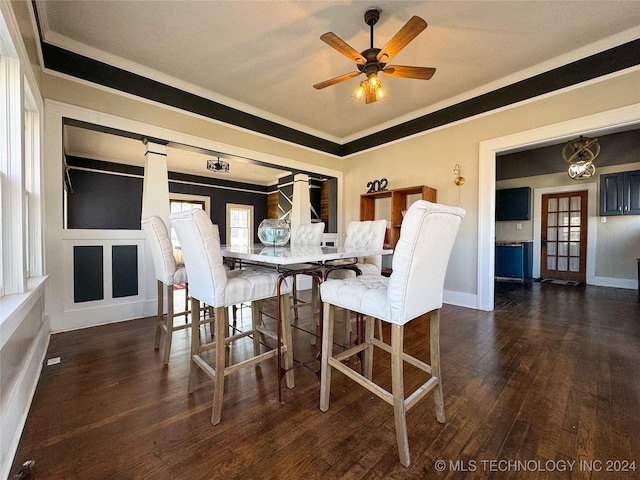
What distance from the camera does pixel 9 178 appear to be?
144cm

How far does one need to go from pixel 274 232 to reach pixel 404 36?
5.75 ft

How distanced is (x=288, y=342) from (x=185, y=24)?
2698 mm

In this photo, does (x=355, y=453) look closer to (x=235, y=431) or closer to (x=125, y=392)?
(x=235, y=431)

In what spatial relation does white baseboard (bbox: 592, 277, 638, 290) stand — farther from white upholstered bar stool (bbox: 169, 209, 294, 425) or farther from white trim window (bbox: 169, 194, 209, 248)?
white trim window (bbox: 169, 194, 209, 248)

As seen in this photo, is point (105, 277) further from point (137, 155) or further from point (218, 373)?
point (137, 155)

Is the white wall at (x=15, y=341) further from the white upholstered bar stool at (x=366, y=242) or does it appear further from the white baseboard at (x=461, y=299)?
the white baseboard at (x=461, y=299)

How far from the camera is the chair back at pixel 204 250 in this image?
4.39 feet

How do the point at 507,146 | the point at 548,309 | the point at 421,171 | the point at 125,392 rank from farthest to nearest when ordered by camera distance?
the point at 421,171
the point at 548,309
the point at 507,146
the point at 125,392

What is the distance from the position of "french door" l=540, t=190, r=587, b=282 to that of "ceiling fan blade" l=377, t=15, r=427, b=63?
216 inches

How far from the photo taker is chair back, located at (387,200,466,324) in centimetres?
111

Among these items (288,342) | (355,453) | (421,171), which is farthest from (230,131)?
(355,453)

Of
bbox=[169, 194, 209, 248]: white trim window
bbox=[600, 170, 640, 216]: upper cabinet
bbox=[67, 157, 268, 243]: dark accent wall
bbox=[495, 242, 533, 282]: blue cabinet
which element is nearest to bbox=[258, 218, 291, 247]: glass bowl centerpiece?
bbox=[169, 194, 209, 248]: white trim window

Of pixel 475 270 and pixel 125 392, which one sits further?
pixel 475 270

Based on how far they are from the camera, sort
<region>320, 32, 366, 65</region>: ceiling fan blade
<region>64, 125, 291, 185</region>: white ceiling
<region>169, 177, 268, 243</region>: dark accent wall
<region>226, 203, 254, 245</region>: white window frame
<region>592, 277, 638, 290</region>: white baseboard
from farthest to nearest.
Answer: <region>226, 203, 254, 245</region>: white window frame < <region>169, 177, 268, 243</region>: dark accent wall < <region>592, 277, 638, 290</region>: white baseboard < <region>64, 125, 291, 185</region>: white ceiling < <region>320, 32, 366, 65</region>: ceiling fan blade
